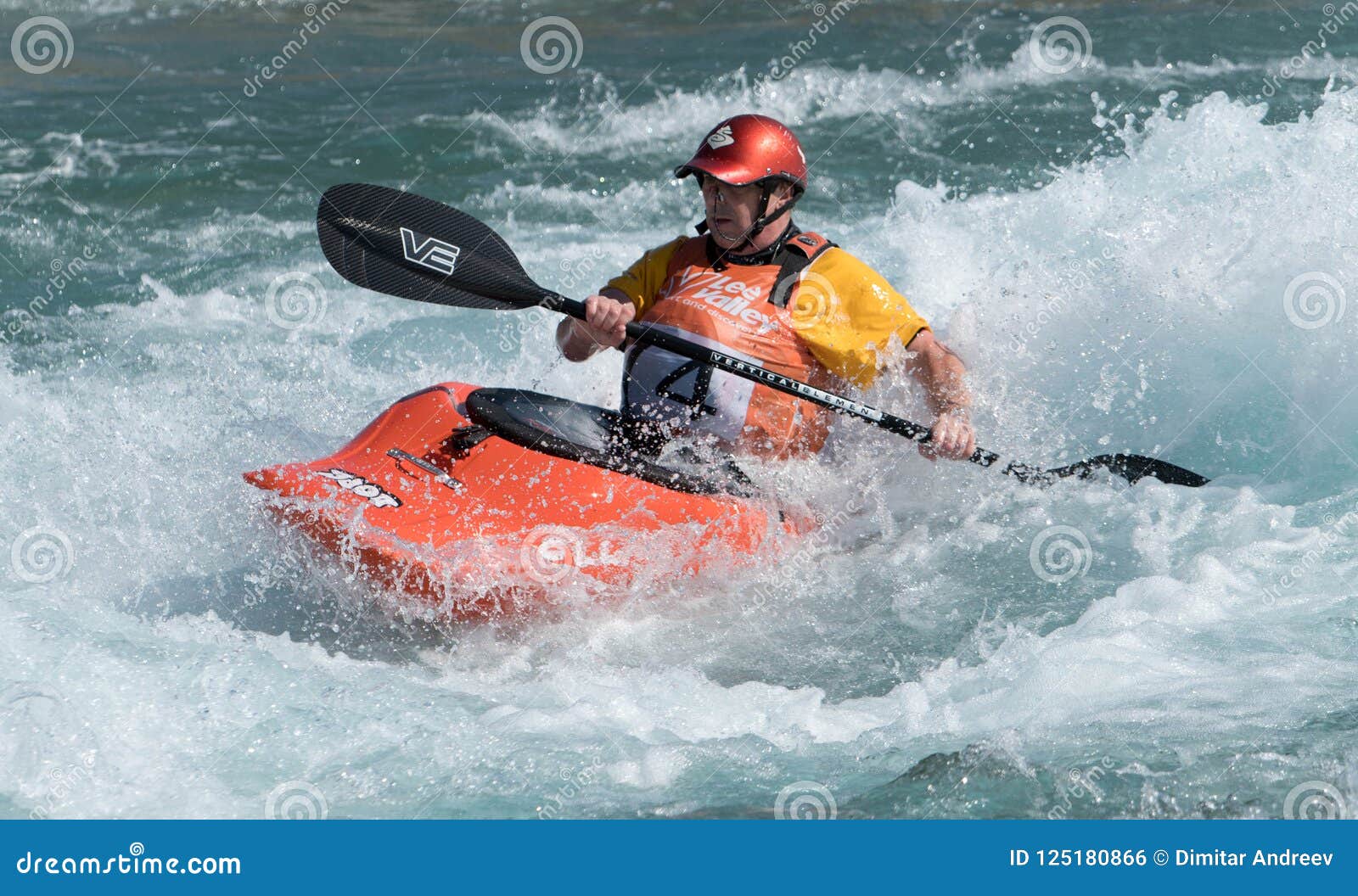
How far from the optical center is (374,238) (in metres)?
4.16

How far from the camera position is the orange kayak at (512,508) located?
3766 millimetres

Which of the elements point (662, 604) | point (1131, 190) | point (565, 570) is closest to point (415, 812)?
point (565, 570)

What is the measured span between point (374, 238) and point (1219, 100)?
170 inches

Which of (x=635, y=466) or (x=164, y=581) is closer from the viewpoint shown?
(x=635, y=466)

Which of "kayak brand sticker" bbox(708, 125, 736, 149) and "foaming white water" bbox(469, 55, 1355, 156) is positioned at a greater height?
"foaming white water" bbox(469, 55, 1355, 156)

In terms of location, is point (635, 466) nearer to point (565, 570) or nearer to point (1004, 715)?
point (565, 570)
